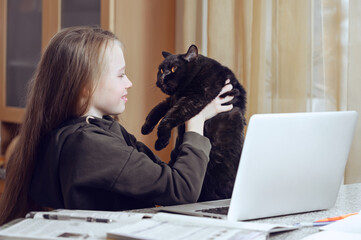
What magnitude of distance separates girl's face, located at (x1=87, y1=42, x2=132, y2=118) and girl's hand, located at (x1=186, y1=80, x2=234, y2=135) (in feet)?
0.63

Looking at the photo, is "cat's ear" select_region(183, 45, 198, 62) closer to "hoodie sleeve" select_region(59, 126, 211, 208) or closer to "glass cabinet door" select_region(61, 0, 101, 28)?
"hoodie sleeve" select_region(59, 126, 211, 208)

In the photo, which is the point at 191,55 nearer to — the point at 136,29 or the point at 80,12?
the point at 136,29

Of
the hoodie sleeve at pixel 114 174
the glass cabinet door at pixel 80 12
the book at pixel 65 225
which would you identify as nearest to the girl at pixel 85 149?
the hoodie sleeve at pixel 114 174

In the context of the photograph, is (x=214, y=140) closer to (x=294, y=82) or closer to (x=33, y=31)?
(x=294, y=82)

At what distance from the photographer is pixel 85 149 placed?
113 cm

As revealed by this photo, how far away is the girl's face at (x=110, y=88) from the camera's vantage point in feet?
4.29

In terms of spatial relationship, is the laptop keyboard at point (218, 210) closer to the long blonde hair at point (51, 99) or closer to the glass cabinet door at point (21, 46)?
the long blonde hair at point (51, 99)

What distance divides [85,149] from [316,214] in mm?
500

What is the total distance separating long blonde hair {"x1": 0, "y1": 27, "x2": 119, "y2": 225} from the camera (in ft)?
4.09

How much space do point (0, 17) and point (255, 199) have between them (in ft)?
8.54

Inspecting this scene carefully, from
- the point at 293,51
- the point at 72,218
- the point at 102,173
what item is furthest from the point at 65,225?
the point at 293,51

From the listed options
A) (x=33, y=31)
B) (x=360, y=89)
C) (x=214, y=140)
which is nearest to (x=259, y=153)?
(x=214, y=140)

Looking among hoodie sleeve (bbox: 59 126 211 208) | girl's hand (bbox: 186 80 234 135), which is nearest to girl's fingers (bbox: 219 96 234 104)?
girl's hand (bbox: 186 80 234 135)

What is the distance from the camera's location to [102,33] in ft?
4.46
